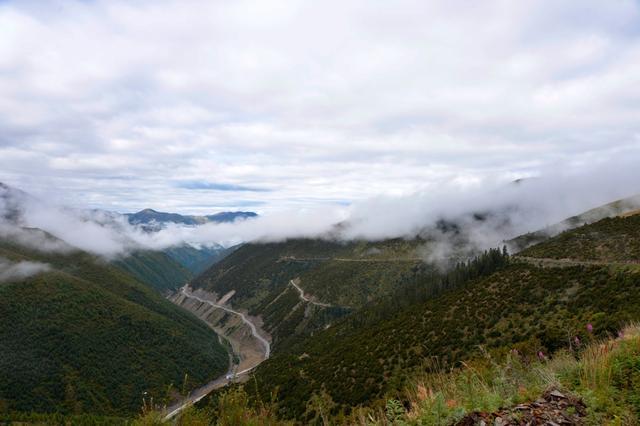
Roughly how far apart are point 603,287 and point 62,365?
193758 mm

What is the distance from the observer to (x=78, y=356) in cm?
16500

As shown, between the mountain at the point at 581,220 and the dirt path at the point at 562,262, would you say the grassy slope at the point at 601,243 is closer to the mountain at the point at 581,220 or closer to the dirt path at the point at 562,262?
the dirt path at the point at 562,262

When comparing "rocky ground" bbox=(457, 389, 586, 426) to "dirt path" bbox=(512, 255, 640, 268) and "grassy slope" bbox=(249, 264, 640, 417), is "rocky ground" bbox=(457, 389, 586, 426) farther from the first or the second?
"dirt path" bbox=(512, 255, 640, 268)

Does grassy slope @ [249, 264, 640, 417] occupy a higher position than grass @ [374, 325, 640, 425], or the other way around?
grass @ [374, 325, 640, 425]

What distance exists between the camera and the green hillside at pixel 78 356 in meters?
142

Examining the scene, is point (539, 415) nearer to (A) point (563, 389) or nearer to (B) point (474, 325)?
(A) point (563, 389)

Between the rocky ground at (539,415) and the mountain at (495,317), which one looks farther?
the mountain at (495,317)

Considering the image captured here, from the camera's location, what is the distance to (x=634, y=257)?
51594mm

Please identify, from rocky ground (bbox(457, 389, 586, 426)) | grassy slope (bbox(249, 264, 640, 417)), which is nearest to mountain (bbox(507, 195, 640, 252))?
grassy slope (bbox(249, 264, 640, 417))

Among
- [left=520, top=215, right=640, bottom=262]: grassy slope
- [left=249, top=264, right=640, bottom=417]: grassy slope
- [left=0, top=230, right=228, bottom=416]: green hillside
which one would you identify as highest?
[left=520, top=215, right=640, bottom=262]: grassy slope

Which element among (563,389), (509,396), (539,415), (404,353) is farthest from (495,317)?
(539,415)

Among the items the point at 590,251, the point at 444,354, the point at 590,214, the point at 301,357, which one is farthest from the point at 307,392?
the point at 590,214

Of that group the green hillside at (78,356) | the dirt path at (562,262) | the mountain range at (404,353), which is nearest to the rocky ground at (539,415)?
the mountain range at (404,353)

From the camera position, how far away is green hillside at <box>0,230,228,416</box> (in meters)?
142
